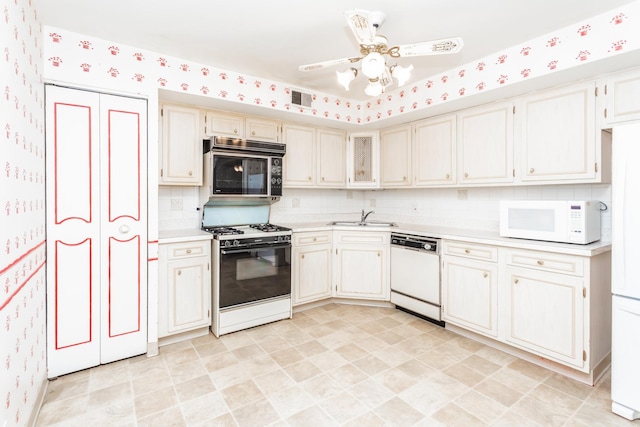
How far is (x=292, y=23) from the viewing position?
86.5 inches

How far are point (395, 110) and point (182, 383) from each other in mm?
3118

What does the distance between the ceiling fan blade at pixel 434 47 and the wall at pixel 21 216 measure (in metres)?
1.90

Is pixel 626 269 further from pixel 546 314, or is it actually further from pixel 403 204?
pixel 403 204

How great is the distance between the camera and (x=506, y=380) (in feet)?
7.34

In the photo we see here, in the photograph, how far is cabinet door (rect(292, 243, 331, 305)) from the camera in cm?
345

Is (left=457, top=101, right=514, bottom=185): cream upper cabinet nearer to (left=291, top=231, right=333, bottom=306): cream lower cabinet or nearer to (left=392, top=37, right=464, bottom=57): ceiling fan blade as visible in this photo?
(left=392, top=37, right=464, bottom=57): ceiling fan blade

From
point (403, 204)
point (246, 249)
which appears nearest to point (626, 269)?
point (403, 204)

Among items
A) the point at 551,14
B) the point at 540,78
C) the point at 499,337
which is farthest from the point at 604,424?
the point at 551,14

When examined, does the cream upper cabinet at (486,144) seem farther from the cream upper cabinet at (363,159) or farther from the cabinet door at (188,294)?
the cabinet door at (188,294)

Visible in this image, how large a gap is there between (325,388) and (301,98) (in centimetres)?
267

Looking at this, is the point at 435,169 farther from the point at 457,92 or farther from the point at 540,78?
the point at 540,78

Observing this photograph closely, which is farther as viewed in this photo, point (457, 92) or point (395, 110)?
point (395, 110)

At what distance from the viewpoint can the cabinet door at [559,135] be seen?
7.65 ft

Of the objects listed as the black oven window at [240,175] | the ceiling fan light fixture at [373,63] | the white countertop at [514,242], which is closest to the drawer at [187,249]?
the black oven window at [240,175]
